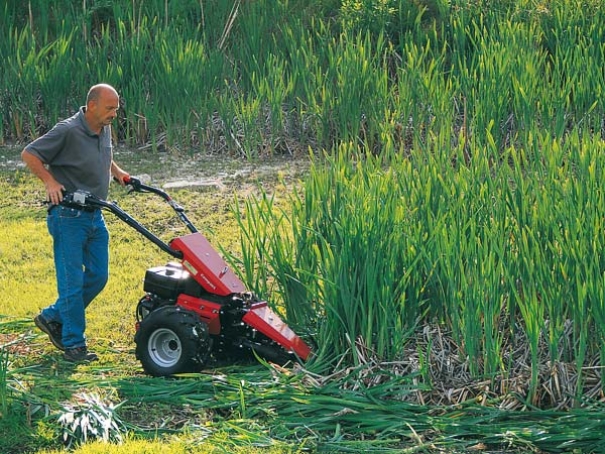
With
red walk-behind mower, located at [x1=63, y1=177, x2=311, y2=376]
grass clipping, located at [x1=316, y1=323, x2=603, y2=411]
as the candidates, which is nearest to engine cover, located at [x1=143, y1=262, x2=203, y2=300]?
red walk-behind mower, located at [x1=63, y1=177, x2=311, y2=376]

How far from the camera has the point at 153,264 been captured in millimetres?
7883

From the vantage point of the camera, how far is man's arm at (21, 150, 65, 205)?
6.02 meters

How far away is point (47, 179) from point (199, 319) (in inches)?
40.4

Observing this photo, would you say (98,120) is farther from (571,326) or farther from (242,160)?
(242,160)

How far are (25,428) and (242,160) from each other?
17.3 feet

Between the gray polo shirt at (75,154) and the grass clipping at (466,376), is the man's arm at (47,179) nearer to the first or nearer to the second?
the gray polo shirt at (75,154)

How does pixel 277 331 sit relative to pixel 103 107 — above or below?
below

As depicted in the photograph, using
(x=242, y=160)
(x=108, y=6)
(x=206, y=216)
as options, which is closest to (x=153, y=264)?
(x=206, y=216)

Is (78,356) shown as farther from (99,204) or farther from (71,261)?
(99,204)

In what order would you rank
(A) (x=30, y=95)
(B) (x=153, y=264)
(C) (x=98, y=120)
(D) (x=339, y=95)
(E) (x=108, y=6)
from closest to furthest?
(C) (x=98, y=120) → (B) (x=153, y=264) → (D) (x=339, y=95) → (A) (x=30, y=95) → (E) (x=108, y=6)

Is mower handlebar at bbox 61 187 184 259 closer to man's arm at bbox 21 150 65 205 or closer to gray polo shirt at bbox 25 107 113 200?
man's arm at bbox 21 150 65 205

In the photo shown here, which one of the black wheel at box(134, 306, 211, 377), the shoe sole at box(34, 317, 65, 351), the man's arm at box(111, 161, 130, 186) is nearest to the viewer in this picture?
the black wheel at box(134, 306, 211, 377)

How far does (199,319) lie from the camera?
5867mm

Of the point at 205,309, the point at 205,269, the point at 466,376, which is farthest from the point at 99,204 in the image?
the point at 466,376
